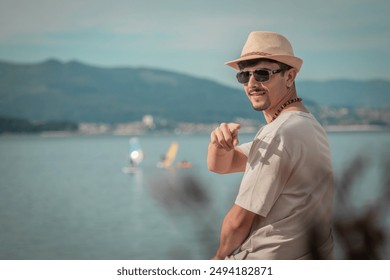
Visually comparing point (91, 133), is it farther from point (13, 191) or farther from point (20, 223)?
point (13, 191)

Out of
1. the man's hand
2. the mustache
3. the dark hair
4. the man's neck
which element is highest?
the dark hair

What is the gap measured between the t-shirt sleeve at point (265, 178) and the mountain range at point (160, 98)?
543 mm

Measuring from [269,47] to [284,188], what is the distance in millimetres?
258

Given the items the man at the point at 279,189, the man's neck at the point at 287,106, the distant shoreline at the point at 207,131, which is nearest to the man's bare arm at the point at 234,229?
the man at the point at 279,189

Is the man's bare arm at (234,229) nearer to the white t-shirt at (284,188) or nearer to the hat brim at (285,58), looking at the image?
Answer: the white t-shirt at (284,188)

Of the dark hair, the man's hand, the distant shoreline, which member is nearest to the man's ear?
the dark hair

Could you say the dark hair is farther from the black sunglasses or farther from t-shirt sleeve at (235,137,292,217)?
t-shirt sleeve at (235,137,292,217)

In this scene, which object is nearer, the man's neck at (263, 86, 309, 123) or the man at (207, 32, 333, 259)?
the man at (207, 32, 333, 259)

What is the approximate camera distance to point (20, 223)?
6918mm

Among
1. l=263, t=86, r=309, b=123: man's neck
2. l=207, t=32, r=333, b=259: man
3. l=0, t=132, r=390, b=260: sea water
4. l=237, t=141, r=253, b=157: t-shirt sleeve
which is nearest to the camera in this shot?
l=0, t=132, r=390, b=260: sea water

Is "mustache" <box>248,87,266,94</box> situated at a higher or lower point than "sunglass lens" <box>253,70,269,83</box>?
lower

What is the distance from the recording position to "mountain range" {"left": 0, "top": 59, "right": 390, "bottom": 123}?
2713mm

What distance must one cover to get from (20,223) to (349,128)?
4.87 metres
